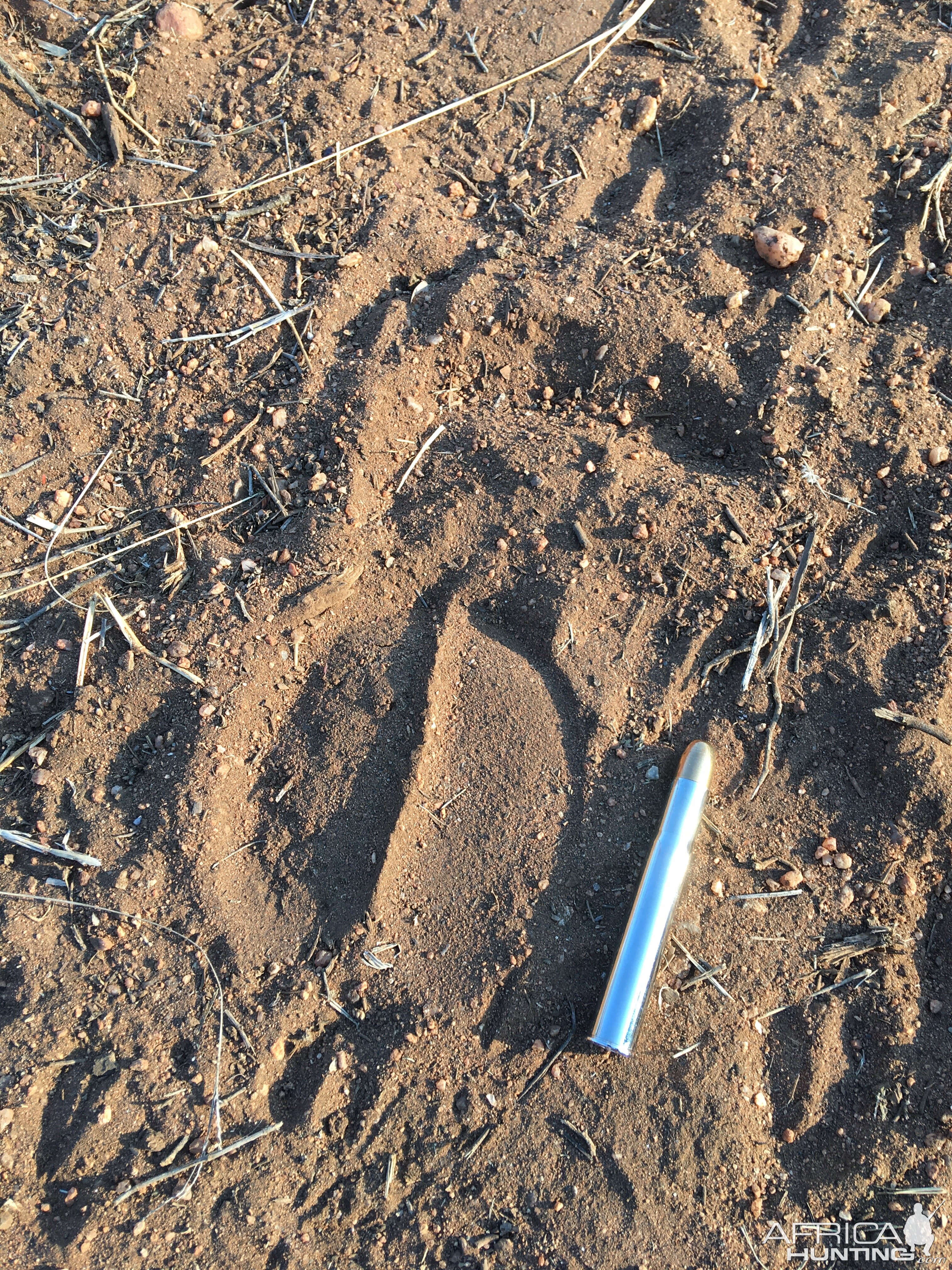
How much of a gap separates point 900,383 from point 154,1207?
3331mm

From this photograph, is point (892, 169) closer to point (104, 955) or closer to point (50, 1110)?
point (104, 955)

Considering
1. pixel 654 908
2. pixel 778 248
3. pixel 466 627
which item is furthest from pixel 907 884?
pixel 778 248

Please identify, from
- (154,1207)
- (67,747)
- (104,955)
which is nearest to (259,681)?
(67,747)

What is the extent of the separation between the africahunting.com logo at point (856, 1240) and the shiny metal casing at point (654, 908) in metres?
0.60

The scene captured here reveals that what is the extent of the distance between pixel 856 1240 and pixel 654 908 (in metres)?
0.93

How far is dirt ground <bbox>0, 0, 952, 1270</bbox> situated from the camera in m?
2.19

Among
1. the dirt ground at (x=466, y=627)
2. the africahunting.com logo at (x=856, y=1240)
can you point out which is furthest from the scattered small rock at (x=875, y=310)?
the africahunting.com logo at (x=856, y=1240)

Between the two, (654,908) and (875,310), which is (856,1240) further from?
(875,310)

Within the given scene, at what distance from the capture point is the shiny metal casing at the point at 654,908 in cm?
219

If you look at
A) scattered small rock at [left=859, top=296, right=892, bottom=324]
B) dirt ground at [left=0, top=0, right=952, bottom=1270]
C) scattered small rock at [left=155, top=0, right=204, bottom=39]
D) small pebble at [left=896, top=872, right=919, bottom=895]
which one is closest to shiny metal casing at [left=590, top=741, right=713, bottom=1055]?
dirt ground at [left=0, top=0, right=952, bottom=1270]

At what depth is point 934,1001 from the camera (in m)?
2.25

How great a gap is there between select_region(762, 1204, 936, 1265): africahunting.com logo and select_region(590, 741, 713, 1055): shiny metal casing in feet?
1.98

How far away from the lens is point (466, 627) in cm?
262

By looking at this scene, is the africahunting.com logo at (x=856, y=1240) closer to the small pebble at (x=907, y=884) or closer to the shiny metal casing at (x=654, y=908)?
the shiny metal casing at (x=654, y=908)
